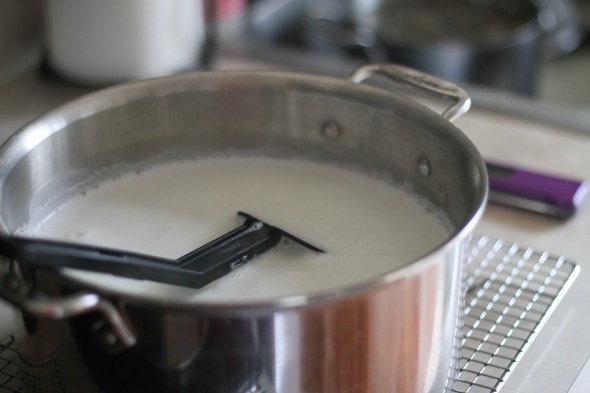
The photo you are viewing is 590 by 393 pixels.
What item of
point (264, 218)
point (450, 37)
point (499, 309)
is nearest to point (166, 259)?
point (264, 218)

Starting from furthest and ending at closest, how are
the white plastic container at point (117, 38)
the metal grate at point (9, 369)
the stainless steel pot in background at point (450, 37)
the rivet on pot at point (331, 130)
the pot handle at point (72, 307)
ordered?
1. the stainless steel pot in background at point (450, 37)
2. the white plastic container at point (117, 38)
3. the rivet on pot at point (331, 130)
4. the metal grate at point (9, 369)
5. the pot handle at point (72, 307)

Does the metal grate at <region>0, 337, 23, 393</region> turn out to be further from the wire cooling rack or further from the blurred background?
the blurred background

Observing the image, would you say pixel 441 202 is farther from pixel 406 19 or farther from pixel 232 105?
pixel 406 19

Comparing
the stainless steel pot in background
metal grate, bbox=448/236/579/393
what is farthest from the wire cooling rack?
the stainless steel pot in background

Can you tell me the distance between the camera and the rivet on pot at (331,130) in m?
0.75

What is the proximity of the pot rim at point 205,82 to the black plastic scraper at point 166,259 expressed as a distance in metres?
0.02

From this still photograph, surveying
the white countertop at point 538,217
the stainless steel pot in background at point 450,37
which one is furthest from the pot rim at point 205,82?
the stainless steel pot in background at point 450,37

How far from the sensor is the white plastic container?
0.91 metres

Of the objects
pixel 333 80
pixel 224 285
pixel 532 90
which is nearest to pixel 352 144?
pixel 333 80

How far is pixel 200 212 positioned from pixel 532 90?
0.58 metres

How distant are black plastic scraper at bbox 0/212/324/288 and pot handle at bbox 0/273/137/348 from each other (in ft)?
0.06

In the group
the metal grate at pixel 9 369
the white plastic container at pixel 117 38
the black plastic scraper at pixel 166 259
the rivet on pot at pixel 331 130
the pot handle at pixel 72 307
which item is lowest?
the metal grate at pixel 9 369

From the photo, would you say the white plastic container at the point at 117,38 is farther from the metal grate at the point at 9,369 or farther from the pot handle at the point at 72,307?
the pot handle at the point at 72,307

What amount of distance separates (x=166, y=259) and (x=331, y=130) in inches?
8.6
